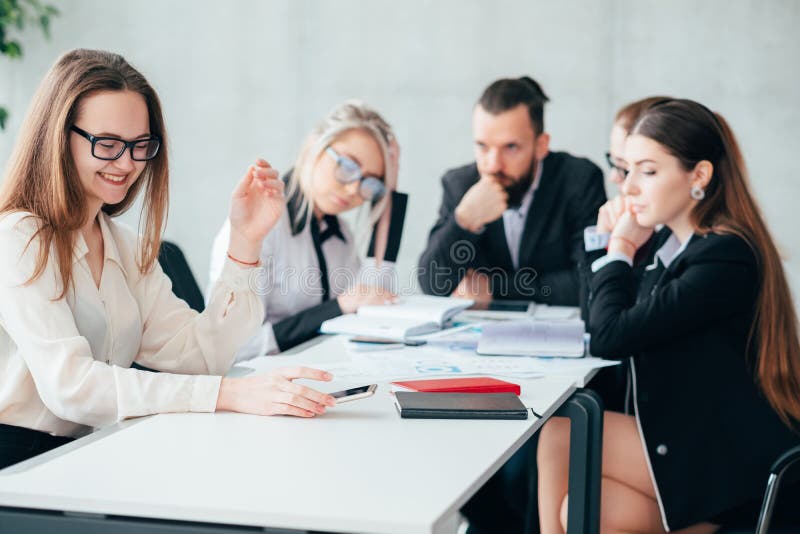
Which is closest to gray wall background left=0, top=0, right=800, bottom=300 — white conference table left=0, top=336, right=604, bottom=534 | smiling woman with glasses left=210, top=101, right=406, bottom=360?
smiling woman with glasses left=210, top=101, right=406, bottom=360

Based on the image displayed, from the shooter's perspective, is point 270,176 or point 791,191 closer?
point 270,176

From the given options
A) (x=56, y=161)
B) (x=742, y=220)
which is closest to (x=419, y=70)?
(x=742, y=220)

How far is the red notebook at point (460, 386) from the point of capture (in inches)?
71.1

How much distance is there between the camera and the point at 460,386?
1.81 metres

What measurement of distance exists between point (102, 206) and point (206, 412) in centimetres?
60

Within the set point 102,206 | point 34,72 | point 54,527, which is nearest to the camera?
point 54,527

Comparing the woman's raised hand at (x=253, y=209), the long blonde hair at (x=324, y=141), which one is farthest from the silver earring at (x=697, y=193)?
the long blonde hair at (x=324, y=141)

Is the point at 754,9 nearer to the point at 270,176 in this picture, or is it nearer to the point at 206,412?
the point at 270,176

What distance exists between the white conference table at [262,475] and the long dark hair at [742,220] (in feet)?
2.41

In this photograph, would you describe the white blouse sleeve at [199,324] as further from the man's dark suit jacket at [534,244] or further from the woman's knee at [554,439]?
the man's dark suit jacket at [534,244]

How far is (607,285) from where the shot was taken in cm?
228

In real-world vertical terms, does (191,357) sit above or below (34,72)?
below

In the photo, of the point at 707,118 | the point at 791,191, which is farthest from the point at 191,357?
the point at 791,191

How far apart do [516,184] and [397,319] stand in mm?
1253
